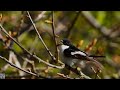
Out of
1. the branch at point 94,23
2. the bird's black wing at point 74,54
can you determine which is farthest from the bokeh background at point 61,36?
the bird's black wing at point 74,54

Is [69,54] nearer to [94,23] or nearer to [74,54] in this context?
[74,54]

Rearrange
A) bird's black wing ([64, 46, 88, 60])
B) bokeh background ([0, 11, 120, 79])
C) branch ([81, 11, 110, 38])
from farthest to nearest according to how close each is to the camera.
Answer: branch ([81, 11, 110, 38]), bokeh background ([0, 11, 120, 79]), bird's black wing ([64, 46, 88, 60])

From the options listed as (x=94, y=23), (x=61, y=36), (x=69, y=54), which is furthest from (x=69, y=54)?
(x=94, y=23)

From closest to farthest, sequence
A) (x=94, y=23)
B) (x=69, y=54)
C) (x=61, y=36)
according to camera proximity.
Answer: (x=69, y=54) → (x=61, y=36) → (x=94, y=23)

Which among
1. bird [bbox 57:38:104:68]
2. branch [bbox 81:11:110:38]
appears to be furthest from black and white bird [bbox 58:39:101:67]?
branch [bbox 81:11:110:38]

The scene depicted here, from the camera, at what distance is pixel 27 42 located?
106 inches

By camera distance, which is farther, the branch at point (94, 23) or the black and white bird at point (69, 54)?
the branch at point (94, 23)

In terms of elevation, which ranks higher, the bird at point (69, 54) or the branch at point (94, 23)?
the branch at point (94, 23)

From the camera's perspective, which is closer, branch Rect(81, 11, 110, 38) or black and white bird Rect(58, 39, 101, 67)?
black and white bird Rect(58, 39, 101, 67)

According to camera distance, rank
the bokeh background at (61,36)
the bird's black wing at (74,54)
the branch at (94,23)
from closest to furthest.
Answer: the bird's black wing at (74,54)
the bokeh background at (61,36)
the branch at (94,23)

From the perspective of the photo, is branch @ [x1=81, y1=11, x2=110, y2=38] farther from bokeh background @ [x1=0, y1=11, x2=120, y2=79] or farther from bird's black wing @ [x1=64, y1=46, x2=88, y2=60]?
bird's black wing @ [x1=64, y1=46, x2=88, y2=60]

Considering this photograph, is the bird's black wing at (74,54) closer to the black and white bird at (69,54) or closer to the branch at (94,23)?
Answer: the black and white bird at (69,54)
